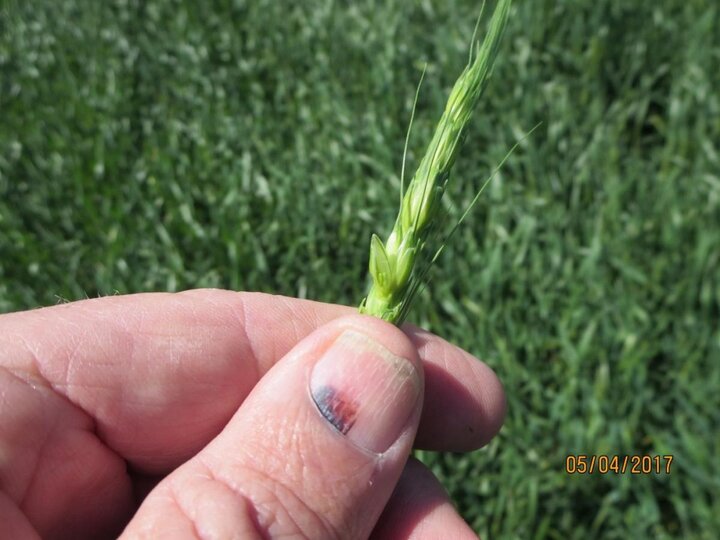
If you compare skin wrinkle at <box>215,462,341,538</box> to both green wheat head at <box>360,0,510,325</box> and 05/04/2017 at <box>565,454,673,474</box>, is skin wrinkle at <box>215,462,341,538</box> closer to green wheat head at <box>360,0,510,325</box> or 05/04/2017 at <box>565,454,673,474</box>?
green wheat head at <box>360,0,510,325</box>

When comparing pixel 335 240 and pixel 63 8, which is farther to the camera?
pixel 63 8

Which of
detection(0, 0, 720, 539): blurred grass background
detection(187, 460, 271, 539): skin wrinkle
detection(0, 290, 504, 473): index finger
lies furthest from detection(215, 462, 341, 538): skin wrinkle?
detection(0, 0, 720, 539): blurred grass background

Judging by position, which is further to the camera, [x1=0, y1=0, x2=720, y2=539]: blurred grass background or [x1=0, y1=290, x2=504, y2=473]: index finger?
[x1=0, y1=0, x2=720, y2=539]: blurred grass background

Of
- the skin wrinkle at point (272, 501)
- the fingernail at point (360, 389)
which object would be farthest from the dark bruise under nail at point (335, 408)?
the skin wrinkle at point (272, 501)

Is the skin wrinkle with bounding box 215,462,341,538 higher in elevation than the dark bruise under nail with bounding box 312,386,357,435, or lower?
lower

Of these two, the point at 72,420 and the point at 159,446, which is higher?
the point at 72,420

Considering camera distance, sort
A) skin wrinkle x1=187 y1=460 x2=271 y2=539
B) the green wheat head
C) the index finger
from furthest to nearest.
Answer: the index finger, the green wheat head, skin wrinkle x1=187 y1=460 x2=271 y2=539

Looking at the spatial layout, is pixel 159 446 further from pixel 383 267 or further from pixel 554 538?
pixel 554 538

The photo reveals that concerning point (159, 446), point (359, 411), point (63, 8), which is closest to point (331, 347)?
point (359, 411)
